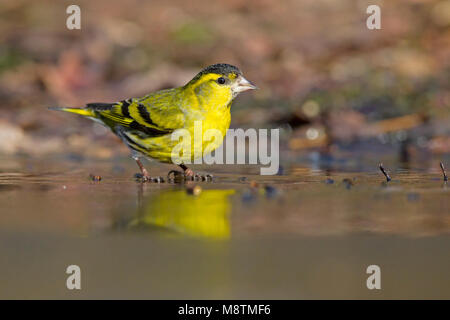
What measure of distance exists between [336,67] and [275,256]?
8.16 meters

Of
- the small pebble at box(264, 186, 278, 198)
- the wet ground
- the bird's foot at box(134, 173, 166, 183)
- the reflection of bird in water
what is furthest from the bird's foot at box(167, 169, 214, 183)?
the small pebble at box(264, 186, 278, 198)

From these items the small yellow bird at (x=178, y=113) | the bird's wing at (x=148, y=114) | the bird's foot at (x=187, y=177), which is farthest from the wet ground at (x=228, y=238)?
the bird's wing at (x=148, y=114)

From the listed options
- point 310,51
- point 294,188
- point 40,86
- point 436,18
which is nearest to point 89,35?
point 40,86

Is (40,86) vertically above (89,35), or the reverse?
(89,35)

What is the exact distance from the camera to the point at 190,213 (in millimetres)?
4582

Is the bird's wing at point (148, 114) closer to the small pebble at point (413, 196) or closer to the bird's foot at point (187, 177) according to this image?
Answer: the bird's foot at point (187, 177)

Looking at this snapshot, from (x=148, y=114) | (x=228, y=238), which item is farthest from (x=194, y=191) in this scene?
(x=148, y=114)

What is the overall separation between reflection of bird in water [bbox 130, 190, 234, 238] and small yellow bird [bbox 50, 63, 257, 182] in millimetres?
1031

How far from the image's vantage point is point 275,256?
3520 mm

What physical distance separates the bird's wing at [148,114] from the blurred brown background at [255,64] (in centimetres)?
110

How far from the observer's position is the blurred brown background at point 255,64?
352 inches

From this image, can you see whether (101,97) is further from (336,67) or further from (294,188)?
(294,188)

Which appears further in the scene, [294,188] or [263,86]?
[263,86]

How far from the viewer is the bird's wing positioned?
21.5 ft
